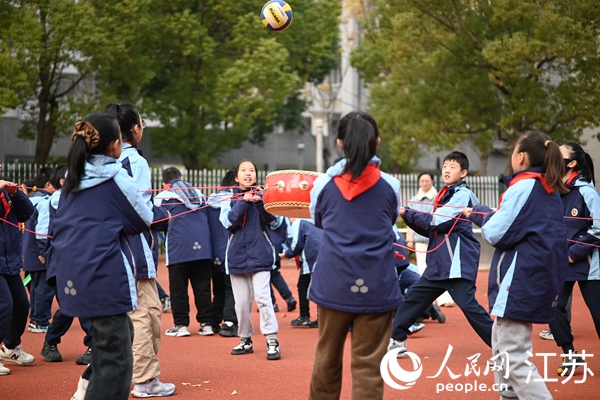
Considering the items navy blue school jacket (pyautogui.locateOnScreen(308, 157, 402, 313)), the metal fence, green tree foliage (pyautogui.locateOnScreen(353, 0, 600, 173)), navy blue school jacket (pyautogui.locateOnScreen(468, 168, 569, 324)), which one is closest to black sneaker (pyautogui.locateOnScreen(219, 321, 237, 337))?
navy blue school jacket (pyautogui.locateOnScreen(468, 168, 569, 324))

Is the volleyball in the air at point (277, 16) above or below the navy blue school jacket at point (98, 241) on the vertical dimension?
above

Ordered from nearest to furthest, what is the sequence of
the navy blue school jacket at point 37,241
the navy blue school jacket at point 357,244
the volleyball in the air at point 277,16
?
the navy blue school jacket at point 357,244 < the navy blue school jacket at point 37,241 < the volleyball in the air at point 277,16

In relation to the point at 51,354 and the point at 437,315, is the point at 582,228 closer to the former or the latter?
the point at 437,315

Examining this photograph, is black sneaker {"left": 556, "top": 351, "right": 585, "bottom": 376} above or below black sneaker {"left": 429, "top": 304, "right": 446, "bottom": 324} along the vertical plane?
above

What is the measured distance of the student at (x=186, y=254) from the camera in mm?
10156

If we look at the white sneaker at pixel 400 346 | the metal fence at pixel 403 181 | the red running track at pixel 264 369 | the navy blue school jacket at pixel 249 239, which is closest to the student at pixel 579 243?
the red running track at pixel 264 369

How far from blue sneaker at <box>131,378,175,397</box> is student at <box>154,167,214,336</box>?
3.41 metres

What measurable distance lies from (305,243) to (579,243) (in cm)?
463

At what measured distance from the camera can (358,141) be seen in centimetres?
495

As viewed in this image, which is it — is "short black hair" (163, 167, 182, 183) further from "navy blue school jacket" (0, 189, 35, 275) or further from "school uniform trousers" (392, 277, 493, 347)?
"school uniform trousers" (392, 277, 493, 347)

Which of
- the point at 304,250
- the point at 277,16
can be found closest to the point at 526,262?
the point at 304,250

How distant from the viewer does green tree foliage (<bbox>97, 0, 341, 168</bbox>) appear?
81.6 feet

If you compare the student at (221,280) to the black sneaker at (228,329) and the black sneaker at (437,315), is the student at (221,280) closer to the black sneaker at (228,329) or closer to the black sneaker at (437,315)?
the black sneaker at (228,329)

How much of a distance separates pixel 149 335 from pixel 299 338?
383cm
